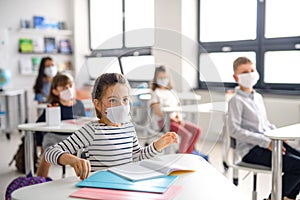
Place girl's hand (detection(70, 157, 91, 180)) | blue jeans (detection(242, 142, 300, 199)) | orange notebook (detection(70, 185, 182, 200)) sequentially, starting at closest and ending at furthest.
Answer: orange notebook (detection(70, 185, 182, 200)) < girl's hand (detection(70, 157, 91, 180)) < blue jeans (detection(242, 142, 300, 199))

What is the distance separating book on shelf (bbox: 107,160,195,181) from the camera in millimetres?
1234

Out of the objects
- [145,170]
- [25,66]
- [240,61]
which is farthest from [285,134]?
[25,66]

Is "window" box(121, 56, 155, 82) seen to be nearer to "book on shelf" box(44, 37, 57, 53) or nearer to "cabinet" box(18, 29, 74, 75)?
"cabinet" box(18, 29, 74, 75)

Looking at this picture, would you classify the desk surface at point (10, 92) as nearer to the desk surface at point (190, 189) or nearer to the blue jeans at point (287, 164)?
the blue jeans at point (287, 164)

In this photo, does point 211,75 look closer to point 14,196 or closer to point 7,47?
point 14,196

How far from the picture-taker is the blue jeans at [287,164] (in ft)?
7.70

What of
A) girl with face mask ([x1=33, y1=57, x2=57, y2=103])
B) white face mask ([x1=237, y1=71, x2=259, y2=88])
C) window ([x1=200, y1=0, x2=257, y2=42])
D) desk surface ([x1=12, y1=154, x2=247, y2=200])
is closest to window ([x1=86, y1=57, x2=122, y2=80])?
desk surface ([x1=12, y1=154, x2=247, y2=200])

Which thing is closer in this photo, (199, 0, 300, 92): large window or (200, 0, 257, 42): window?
(199, 0, 300, 92): large window

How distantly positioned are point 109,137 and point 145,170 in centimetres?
18

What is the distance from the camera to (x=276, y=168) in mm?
2086

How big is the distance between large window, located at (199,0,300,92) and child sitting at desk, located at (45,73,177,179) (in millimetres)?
3219

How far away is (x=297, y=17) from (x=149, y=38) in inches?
143

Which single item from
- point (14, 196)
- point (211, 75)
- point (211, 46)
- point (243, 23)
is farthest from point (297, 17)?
point (14, 196)

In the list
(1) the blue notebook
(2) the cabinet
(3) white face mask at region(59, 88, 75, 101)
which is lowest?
(1) the blue notebook
